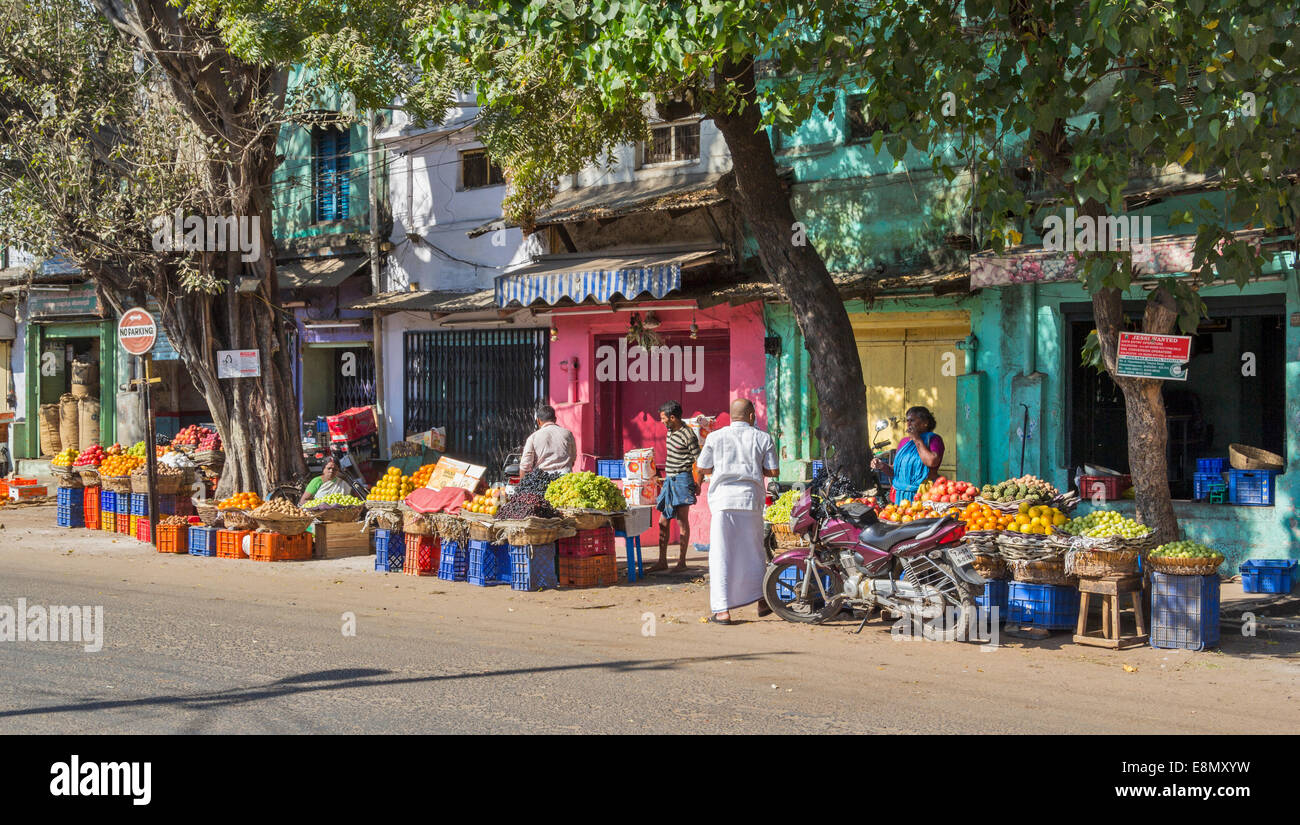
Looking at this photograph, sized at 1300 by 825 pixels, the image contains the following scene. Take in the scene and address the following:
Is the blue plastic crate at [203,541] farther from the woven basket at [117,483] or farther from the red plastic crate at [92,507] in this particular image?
the red plastic crate at [92,507]

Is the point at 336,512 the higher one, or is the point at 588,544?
the point at 336,512

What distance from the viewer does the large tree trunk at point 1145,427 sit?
379 inches

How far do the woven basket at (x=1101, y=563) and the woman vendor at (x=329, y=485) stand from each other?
931 centimetres

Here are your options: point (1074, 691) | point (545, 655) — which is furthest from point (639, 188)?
point (1074, 691)

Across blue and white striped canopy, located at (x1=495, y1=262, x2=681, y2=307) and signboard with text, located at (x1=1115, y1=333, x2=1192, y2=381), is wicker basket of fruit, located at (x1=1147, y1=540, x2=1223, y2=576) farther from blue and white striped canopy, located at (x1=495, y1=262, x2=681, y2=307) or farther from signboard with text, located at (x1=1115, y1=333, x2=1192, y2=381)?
blue and white striped canopy, located at (x1=495, y1=262, x2=681, y2=307)

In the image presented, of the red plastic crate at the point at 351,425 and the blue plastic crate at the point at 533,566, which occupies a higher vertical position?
the red plastic crate at the point at 351,425

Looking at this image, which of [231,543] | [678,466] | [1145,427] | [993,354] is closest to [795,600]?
[678,466]

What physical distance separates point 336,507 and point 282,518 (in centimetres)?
71

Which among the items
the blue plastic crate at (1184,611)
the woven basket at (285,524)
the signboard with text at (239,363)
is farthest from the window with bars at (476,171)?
the blue plastic crate at (1184,611)

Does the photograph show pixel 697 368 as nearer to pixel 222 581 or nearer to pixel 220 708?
pixel 222 581

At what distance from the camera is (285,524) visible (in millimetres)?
14141

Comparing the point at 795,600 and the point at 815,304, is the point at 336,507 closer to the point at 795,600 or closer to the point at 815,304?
the point at 815,304

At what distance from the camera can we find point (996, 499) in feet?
33.6

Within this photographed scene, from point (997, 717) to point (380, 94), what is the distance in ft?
29.7
